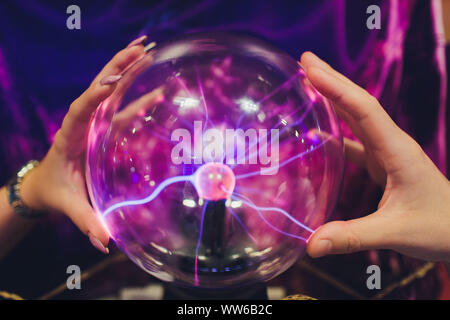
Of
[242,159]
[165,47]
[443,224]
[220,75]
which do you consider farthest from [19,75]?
[443,224]

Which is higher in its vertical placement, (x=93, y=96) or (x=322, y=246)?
(x=93, y=96)

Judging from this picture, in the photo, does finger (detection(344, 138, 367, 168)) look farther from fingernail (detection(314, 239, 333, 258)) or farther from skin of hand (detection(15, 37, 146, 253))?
skin of hand (detection(15, 37, 146, 253))

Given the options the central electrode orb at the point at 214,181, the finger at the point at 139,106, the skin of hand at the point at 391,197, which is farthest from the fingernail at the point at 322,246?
the finger at the point at 139,106

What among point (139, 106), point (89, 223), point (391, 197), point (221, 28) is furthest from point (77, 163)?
point (391, 197)

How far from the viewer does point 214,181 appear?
0.61m

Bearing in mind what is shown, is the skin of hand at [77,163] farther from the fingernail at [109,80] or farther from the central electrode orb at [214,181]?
the central electrode orb at [214,181]

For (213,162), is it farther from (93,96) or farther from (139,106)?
(93,96)

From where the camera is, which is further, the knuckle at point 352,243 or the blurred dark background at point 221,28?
the blurred dark background at point 221,28

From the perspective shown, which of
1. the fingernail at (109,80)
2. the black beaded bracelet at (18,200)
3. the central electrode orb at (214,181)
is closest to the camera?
the central electrode orb at (214,181)

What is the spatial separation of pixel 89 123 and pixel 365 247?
0.71 meters

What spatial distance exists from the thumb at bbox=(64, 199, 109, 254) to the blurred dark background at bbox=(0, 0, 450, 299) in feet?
1.31

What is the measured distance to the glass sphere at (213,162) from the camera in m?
0.62

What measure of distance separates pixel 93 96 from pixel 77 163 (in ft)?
0.82

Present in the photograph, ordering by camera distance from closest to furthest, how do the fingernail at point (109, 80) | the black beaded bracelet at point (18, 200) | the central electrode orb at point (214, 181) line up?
the central electrode orb at point (214, 181) → the fingernail at point (109, 80) → the black beaded bracelet at point (18, 200)
